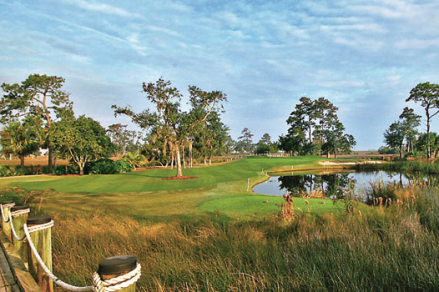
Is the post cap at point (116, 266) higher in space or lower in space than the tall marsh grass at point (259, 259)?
higher

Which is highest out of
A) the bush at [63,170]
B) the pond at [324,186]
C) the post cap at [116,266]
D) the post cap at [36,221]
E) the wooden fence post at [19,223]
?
the post cap at [116,266]

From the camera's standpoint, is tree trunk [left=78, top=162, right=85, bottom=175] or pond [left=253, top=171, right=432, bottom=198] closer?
pond [left=253, top=171, right=432, bottom=198]

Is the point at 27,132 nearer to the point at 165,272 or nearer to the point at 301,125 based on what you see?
the point at 165,272

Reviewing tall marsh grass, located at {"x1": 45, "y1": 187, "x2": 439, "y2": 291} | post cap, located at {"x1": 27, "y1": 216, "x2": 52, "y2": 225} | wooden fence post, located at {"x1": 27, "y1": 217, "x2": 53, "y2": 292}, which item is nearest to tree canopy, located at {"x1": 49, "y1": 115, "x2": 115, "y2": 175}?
tall marsh grass, located at {"x1": 45, "y1": 187, "x2": 439, "y2": 291}

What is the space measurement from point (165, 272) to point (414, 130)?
228ft

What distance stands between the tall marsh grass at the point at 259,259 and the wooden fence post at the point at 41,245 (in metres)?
0.57

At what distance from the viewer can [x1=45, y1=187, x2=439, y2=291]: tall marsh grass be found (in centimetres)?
275

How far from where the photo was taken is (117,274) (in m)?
1.24

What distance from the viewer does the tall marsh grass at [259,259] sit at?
275cm

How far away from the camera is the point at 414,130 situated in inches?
2235

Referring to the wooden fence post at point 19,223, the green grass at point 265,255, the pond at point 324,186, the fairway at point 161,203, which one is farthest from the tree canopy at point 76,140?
the wooden fence post at point 19,223

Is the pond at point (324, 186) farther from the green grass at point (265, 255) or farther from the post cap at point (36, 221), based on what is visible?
the post cap at point (36, 221)

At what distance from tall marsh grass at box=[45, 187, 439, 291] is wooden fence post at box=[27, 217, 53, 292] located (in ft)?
1.87

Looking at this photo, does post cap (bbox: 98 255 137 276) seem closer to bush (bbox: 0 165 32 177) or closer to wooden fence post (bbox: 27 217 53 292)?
wooden fence post (bbox: 27 217 53 292)
